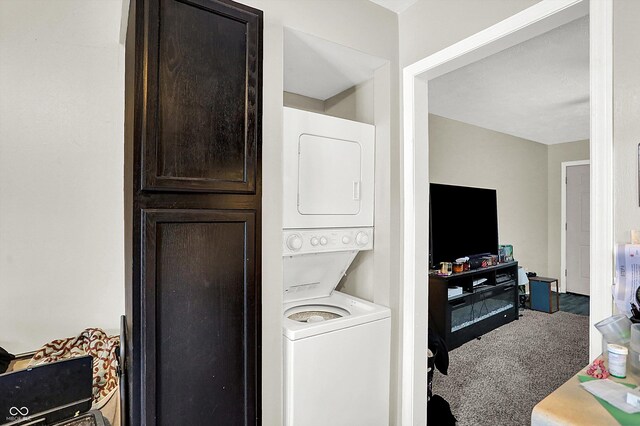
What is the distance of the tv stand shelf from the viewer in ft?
11.6

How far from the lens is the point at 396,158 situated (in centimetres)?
211

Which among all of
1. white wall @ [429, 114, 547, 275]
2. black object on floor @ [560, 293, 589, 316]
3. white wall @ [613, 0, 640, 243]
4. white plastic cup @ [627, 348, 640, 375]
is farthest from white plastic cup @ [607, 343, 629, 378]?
black object on floor @ [560, 293, 589, 316]

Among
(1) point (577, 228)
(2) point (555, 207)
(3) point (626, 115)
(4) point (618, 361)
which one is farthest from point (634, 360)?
(2) point (555, 207)

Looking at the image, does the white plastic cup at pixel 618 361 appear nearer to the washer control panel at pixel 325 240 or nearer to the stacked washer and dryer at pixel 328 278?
the stacked washer and dryer at pixel 328 278

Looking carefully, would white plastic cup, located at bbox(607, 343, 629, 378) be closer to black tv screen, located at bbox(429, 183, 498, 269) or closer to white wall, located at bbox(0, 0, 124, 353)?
white wall, located at bbox(0, 0, 124, 353)

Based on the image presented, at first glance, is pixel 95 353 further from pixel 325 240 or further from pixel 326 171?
pixel 326 171

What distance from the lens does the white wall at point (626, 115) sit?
1165 mm

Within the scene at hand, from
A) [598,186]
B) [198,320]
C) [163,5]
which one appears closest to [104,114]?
[163,5]

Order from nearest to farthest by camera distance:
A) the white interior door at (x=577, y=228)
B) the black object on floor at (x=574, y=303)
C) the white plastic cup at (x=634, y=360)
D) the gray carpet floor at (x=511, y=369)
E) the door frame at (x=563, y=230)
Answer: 1. the white plastic cup at (x=634, y=360)
2. the gray carpet floor at (x=511, y=369)
3. the black object on floor at (x=574, y=303)
4. the white interior door at (x=577, y=228)
5. the door frame at (x=563, y=230)

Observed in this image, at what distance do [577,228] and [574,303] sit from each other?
4.34 feet

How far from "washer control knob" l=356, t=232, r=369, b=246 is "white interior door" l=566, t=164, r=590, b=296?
5581mm

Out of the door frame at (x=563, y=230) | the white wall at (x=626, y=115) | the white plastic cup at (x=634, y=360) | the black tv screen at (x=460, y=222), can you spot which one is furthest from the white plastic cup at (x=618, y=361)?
the door frame at (x=563, y=230)

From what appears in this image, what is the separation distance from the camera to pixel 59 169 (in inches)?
71.3

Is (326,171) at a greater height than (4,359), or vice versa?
(326,171)
